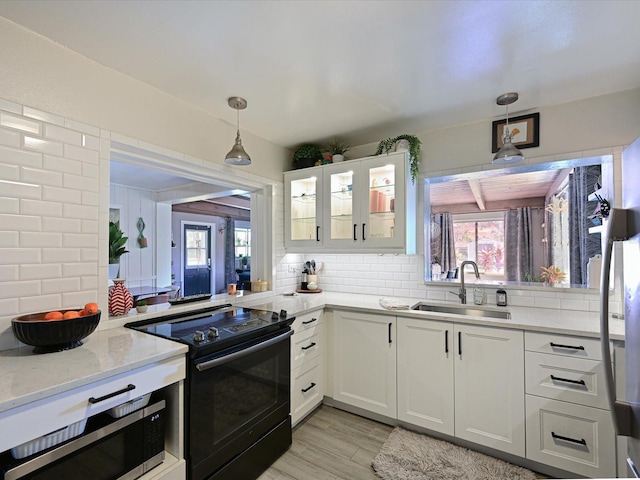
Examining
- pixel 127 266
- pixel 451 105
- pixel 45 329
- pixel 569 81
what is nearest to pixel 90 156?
pixel 45 329

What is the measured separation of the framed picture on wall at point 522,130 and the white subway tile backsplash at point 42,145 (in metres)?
2.91

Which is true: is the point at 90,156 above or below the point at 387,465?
above

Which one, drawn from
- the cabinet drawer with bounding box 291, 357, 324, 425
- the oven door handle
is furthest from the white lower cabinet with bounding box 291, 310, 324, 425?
the oven door handle

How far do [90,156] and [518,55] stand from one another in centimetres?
239


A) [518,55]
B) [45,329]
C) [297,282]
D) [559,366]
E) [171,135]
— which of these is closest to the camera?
[45,329]

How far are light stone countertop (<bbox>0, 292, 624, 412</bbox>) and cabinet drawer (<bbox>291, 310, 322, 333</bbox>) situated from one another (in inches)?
2.6

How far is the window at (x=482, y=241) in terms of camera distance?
19.3 feet

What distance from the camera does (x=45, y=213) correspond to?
1488mm

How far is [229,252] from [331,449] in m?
5.88

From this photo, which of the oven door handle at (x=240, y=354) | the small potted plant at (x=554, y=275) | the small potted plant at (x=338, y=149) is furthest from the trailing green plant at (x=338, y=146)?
the small potted plant at (x=554, y=275)

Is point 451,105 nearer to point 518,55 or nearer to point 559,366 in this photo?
point 518,55

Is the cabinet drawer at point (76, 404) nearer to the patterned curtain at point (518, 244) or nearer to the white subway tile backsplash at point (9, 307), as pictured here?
the white subway tile backsplash at point (9, 307)

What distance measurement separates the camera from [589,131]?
2131 millimetres

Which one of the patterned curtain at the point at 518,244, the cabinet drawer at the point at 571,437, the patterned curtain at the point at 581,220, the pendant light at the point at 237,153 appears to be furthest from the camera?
the patterned curtain at the point at 518,244
